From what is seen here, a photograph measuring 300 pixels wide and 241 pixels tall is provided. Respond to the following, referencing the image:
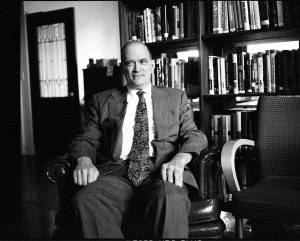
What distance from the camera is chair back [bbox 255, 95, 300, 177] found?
2.10 metres

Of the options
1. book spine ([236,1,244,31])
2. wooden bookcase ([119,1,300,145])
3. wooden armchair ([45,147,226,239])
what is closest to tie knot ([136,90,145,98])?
wooden armchair ([45,147,226,239])

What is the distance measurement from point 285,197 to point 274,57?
1419mm

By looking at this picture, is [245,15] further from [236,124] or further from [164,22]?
[236,124]

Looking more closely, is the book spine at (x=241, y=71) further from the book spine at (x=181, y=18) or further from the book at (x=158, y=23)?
the book at (x=158, y=23)

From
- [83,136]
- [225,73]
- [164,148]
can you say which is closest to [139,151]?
[164,148]

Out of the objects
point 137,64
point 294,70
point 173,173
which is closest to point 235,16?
point 294,70

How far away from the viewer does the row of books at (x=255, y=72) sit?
8.95 ft

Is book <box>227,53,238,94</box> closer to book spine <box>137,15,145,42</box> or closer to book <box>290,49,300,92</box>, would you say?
book <box>290,49,300,92</box>

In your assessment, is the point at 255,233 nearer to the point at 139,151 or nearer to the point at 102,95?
the point at 139,151

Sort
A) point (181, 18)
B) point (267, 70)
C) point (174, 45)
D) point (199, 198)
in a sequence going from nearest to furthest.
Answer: point (199, 198)
point (267, 70)
point (181, 18)
point (174, 45)

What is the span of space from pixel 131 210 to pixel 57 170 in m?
0.46

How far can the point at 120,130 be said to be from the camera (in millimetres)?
2092

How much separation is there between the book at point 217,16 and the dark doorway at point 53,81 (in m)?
2.85

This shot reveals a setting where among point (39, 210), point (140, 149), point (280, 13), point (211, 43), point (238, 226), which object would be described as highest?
point (280, 13)
